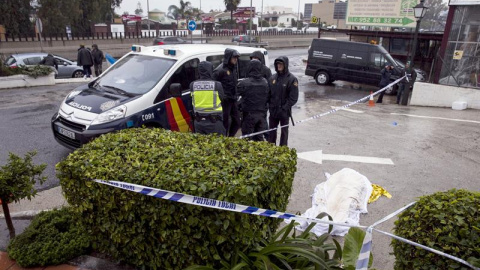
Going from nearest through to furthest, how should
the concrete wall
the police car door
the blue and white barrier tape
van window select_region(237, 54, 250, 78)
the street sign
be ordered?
the blue and white barrier tape < the police car door < van window select_region(237, 54, 250, 78) < the concrete wall < the street sign

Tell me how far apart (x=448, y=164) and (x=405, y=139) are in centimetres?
159

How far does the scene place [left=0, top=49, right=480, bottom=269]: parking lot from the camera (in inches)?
225

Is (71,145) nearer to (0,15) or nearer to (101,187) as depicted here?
(101,187)

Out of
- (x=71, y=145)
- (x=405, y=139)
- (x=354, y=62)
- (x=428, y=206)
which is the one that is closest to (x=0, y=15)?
(x=354, y=62)

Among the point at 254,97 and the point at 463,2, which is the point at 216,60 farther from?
the point at 463,2

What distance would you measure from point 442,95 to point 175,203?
41.0ft

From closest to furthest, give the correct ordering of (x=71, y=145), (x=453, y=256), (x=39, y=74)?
1. (x=453, y=256)
2. (x=71, y=145)
3. (x=39, y=74)

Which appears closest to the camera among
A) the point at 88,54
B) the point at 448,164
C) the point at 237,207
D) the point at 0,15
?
the point at 237,207

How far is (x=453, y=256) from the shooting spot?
2.66 metres

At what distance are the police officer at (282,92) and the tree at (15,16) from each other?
1375 inches

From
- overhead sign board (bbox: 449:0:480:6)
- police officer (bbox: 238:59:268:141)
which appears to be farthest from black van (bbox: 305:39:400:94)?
police officer (bbox: 238:59:268:141)

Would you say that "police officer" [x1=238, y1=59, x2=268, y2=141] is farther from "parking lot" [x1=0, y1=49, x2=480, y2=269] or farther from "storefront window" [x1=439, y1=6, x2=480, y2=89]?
"storefront window" [x1=439, y1=6, x2=480, y2=89]

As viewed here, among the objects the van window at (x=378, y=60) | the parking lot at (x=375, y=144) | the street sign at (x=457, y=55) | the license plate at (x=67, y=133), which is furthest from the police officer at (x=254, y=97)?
the van window at (x=378, y=60)

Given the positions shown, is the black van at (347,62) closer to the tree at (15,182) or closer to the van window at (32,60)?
the van window at (32,60)
